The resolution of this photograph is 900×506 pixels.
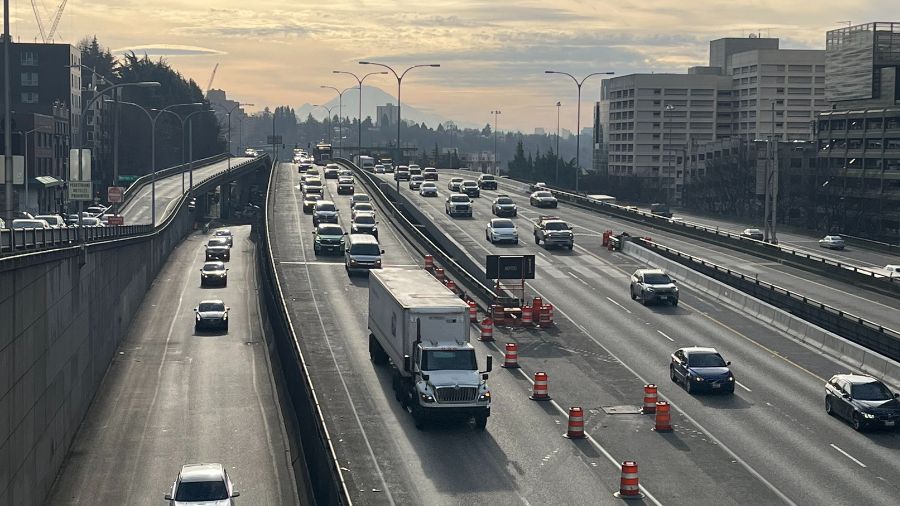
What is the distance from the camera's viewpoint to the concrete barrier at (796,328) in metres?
43.4

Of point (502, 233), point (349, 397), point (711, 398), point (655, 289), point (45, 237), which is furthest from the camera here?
point (502, 233)

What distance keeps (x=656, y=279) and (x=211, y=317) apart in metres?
23.4

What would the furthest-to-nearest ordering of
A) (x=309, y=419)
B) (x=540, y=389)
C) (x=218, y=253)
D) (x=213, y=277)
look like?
1. (x=218, y=253)
2. (x=213, y=277)
3. (x=540, y=389)
4. (x=309, y=419)

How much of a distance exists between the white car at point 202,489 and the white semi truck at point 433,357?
6.33m

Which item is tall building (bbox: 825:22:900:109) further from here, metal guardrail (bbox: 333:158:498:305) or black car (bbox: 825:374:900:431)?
black car (bbox: 825:374:900:431)

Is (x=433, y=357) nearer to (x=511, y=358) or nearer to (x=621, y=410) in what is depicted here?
(x=621, y=410)

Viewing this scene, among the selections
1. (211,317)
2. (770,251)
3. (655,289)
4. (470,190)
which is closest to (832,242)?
(770,251)

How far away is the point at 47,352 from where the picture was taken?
36062 mm

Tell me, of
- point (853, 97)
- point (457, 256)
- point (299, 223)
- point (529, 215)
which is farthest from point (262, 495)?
point (853, 97)

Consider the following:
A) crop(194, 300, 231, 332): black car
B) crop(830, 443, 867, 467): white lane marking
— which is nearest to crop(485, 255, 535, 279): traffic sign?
crop(194, 300, 231, 332): black car

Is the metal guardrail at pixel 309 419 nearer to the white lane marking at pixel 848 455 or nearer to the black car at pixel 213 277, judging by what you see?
the white lane marking at pixel 848 455

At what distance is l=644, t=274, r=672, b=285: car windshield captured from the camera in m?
57.7

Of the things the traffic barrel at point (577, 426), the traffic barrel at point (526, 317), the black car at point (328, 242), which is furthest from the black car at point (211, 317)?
the traffic barrel at point (577, 426)

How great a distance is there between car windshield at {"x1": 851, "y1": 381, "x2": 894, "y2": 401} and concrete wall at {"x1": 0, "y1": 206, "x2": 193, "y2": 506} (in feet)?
75.0
